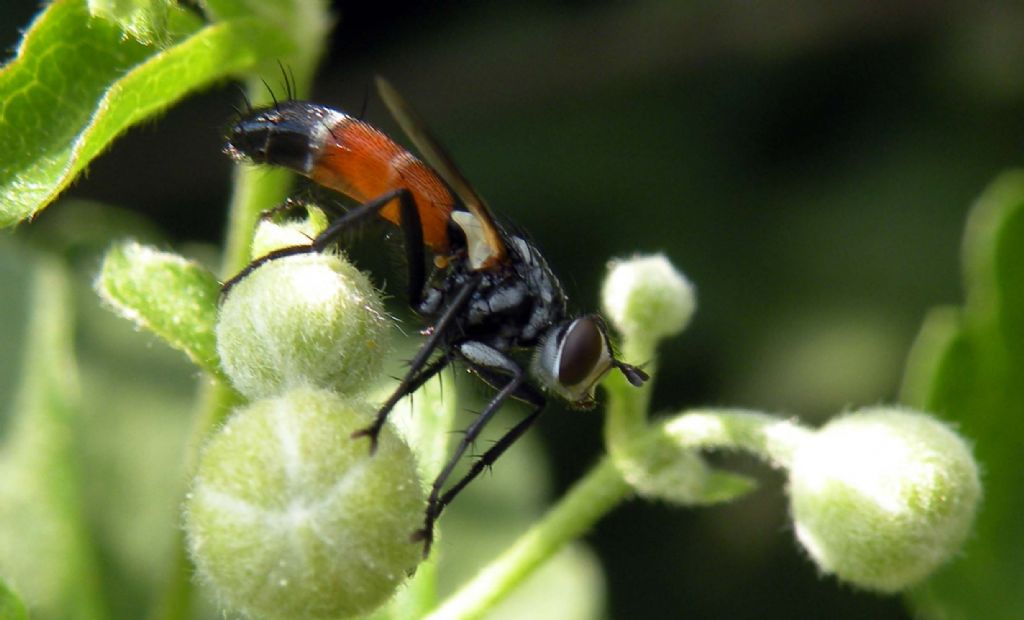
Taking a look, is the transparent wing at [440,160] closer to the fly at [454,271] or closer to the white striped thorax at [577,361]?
the fly at [454,271]

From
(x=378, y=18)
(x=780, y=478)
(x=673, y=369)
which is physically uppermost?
(x=378, y=18)

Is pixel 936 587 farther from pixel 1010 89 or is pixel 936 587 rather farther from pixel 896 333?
pixel 1010 89

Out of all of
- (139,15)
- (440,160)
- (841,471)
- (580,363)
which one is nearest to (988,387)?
(841,471)

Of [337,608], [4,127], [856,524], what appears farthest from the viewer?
[856,524]

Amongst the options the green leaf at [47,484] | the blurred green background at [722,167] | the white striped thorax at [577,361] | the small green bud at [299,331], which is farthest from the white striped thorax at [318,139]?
the blurred green background at [722,167]

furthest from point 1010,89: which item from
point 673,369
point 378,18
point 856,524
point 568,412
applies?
point 856,524

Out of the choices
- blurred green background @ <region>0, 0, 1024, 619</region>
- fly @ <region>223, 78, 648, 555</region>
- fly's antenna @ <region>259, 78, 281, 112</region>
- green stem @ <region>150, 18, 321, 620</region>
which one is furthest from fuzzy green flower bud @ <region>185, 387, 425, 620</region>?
blurred green background @ <region>0, 0, 1024, 619</region>
